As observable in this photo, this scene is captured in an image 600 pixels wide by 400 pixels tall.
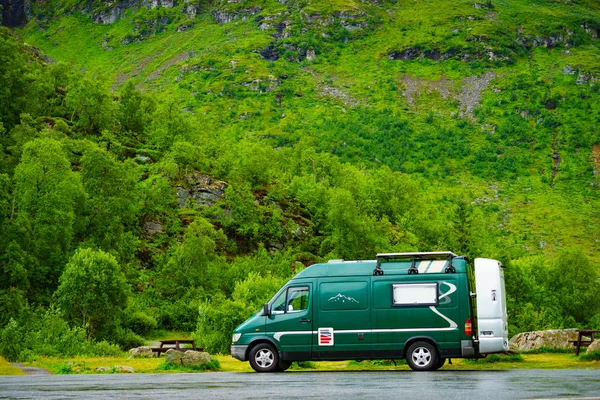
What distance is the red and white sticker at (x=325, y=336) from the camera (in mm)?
24594

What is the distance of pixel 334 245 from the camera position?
90.7 m

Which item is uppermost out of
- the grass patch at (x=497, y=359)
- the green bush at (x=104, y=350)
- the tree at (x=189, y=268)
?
the tree at (x=189, y=268)

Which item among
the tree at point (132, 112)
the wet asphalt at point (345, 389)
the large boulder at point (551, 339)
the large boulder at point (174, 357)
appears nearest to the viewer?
the wet asphalt at point (345, 389)

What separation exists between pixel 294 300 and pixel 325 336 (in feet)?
5.50

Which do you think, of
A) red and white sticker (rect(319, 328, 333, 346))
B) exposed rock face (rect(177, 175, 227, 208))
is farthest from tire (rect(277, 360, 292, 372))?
exposed rock face (rect(177, 175, 227, 208))

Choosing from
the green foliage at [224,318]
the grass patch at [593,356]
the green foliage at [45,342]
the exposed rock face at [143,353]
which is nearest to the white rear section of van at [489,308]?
the grass patch at [593,356]

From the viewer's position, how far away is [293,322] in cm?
2483

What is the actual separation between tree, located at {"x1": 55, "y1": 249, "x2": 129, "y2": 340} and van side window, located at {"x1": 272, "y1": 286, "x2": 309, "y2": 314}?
34.6 m

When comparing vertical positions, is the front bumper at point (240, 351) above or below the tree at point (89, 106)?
below

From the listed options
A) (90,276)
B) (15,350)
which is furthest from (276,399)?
(90,276)

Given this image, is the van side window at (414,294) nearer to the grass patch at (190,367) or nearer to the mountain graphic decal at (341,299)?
the mountain graphic decal at (341,299)

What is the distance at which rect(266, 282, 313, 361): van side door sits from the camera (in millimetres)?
24656

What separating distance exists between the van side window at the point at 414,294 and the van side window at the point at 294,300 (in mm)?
3121

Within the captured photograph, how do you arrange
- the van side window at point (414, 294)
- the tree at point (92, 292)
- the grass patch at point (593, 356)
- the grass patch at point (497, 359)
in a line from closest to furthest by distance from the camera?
the van side window at point (414, 294) < the grass patch at point (593, 356) < the grass patch at point (497, 359) < the tree at point (92, 292)
